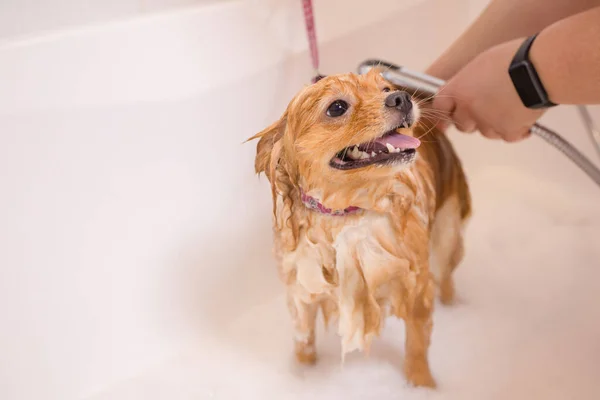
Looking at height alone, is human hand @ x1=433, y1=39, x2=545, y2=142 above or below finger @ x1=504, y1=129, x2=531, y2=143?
above

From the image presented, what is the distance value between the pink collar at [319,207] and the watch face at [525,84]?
309mm

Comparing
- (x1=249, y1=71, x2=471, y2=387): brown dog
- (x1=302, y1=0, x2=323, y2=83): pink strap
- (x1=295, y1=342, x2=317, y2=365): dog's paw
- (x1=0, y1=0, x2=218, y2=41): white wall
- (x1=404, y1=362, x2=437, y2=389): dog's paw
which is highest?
(x1=0, y1=0, x2=218, y2=41): white wall

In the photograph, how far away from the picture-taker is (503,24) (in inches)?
37.9

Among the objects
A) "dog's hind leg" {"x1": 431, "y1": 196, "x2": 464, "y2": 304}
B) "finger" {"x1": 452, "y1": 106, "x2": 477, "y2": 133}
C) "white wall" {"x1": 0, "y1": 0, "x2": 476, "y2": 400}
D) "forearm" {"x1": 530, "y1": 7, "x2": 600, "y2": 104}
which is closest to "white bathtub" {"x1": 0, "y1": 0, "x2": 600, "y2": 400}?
"white wall" {"x1": 0, "y1": 0, "x2": 476, "y2": 400}

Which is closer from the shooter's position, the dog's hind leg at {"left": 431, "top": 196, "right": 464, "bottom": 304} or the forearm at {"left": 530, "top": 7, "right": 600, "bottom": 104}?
the forearm at {"left": 530, "top": 7, "right": 600, "bottom": 104}

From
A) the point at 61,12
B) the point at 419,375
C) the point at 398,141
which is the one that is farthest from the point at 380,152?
the point at 61,12

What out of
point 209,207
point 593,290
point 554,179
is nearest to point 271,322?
point 209,207

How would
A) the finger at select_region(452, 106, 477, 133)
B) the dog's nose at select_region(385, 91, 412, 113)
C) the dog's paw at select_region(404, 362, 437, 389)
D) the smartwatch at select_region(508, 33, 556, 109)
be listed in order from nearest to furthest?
the dog's nose at select_region(385, 91, 412, 113) < the smartwatch at select_region(508, 33, 556, 109) < the finger at select_region(452, 106, 477, 133) < the dog's paw at select_region(404, 362, 437, 389)

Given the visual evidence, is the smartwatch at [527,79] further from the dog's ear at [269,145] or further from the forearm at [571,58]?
the dog's ear at [269,145]

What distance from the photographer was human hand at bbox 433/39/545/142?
→ 0.82 meters

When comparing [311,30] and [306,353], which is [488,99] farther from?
[306,353]

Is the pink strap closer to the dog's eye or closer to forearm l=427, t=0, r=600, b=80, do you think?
forearm l=427, t=0, r=600, b=80

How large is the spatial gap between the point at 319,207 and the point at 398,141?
145mm

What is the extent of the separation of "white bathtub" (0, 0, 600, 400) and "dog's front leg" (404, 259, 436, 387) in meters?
0.05
